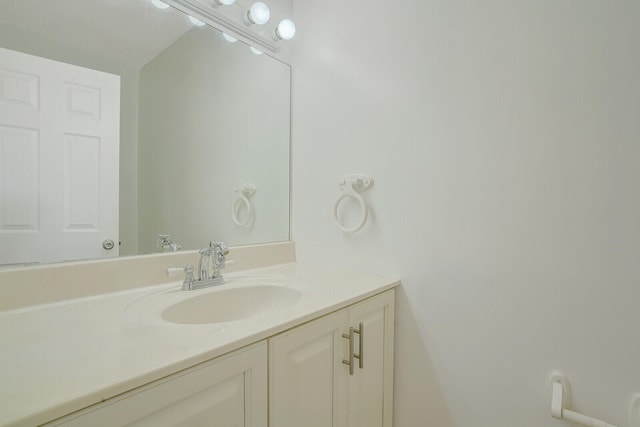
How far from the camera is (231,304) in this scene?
1.07 m

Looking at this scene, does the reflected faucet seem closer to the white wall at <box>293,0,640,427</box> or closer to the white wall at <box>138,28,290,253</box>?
the white wall at <box>138,28,290,253</box>

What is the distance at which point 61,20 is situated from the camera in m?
0.90

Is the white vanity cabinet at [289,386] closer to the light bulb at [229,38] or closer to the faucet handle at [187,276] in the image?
→ the faucet handle at [187,276]

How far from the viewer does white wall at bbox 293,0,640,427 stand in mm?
793

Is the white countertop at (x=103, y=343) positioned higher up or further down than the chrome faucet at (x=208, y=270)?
further down

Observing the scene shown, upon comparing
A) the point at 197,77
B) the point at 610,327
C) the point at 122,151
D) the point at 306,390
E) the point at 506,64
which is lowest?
the point at 306,390

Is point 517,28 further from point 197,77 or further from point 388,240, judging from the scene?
point 197,77

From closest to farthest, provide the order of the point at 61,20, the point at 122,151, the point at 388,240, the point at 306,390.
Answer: the point at 306,390, the point at 61,20, the point at 122,151, the point at 388,240

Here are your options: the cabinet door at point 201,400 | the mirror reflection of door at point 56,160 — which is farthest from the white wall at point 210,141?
the cabinet door at point 201,400

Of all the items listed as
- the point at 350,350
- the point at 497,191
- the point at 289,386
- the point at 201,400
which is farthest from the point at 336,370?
the point at 497,191

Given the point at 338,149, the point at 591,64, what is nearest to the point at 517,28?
the point at 591,64

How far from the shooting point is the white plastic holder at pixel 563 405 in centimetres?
78

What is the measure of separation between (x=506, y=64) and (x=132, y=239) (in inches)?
54.6

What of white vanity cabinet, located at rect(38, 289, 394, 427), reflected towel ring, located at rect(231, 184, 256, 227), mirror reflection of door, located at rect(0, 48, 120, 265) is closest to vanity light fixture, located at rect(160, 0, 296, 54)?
mirror reflection of door, located at rect(0, 48, 120, 265)
